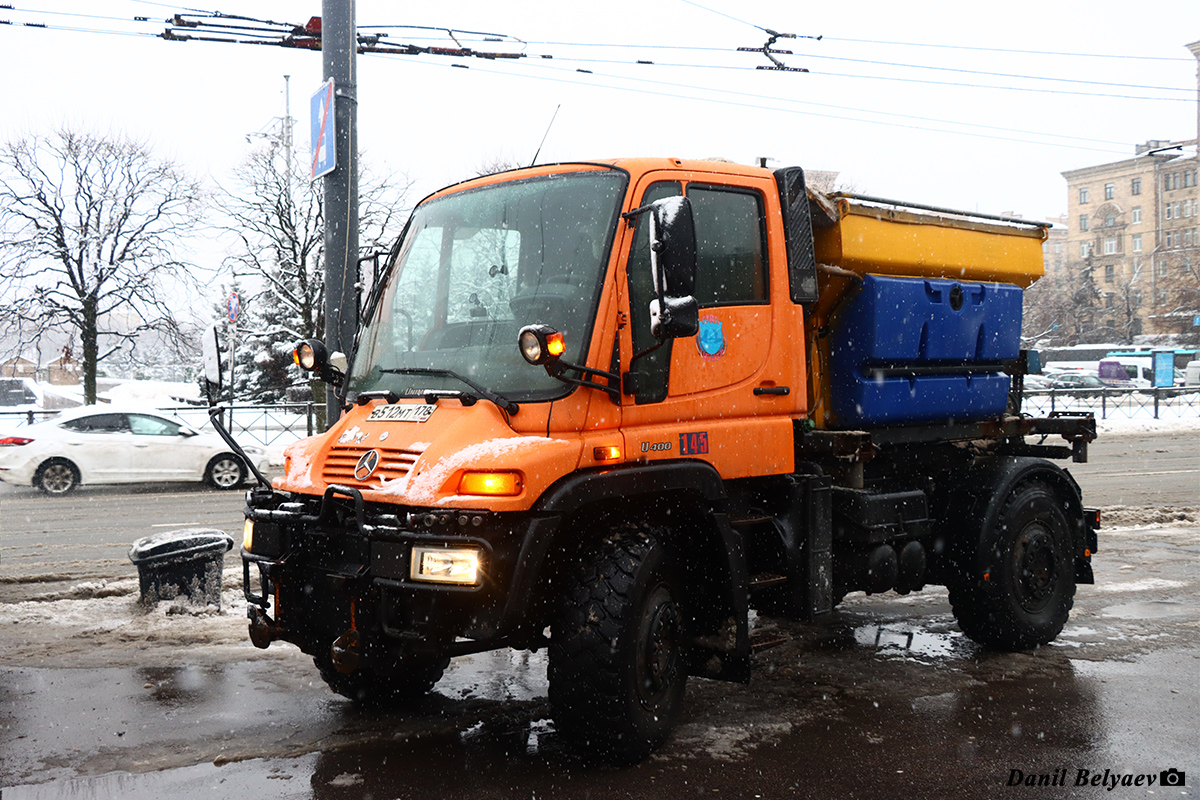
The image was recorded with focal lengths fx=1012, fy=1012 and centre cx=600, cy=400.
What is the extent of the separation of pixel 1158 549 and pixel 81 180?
29.0 metres

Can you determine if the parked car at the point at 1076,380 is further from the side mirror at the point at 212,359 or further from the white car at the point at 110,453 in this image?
the side mirror at the point at 212,359

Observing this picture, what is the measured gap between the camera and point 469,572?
405cm

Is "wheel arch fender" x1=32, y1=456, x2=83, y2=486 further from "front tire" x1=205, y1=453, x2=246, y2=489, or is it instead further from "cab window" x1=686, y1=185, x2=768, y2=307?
"cab window" x1=686, y1=185, x2=768, y2=307

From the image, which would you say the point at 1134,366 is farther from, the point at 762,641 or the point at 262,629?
the point at 262,629

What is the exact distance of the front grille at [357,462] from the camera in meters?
4.37

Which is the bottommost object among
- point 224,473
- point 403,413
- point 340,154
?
point 224,473

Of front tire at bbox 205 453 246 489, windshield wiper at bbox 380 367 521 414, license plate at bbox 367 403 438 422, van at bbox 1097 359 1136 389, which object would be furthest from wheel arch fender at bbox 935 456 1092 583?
van at bbox 1097 359 1136 389

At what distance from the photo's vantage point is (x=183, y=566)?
751 centimetres

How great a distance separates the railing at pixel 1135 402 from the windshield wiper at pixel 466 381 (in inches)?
1187

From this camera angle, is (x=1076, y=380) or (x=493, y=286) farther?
(x=1076, y=380)

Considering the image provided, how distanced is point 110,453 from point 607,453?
14610mm

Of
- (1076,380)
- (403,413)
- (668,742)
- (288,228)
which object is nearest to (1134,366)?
(1076,380)

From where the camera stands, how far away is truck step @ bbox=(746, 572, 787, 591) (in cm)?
518
